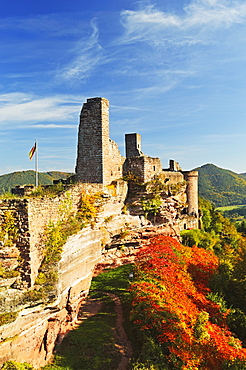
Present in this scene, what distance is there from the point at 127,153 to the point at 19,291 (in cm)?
1648

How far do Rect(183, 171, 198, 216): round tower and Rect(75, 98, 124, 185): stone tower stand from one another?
13230 mm

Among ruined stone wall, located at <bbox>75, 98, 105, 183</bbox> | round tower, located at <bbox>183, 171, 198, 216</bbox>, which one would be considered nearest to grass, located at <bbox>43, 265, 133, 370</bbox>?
ruined stone wall, located at <bbox>75, 98, 105, 183</bbox>

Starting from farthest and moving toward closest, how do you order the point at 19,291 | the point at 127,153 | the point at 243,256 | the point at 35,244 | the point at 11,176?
the point at 11,176 → the point at 127,153 → the point at 243,256 → the point at 35,244 → the point at 19,291

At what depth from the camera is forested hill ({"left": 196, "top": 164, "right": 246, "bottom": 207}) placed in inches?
5522

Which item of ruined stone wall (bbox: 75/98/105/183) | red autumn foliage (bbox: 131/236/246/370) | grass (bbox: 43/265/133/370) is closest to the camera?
red autumn foliage (bbox: 131/236/246/370)

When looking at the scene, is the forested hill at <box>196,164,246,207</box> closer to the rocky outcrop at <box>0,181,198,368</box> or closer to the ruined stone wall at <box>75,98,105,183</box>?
the rocky outcrop at <box>0,181,198,368</box>

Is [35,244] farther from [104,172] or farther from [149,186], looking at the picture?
[149,186]

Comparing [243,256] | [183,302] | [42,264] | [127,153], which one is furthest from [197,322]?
[127,153]

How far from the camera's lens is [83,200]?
16375 millimetres

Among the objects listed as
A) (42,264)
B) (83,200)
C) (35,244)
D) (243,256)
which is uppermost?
(83,200)

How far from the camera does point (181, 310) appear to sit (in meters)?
13.3

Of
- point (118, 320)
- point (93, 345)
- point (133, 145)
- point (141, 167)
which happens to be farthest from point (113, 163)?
point (93, 345)

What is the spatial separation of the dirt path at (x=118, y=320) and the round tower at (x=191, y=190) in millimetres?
15317

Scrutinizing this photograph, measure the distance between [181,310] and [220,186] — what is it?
486 feet
